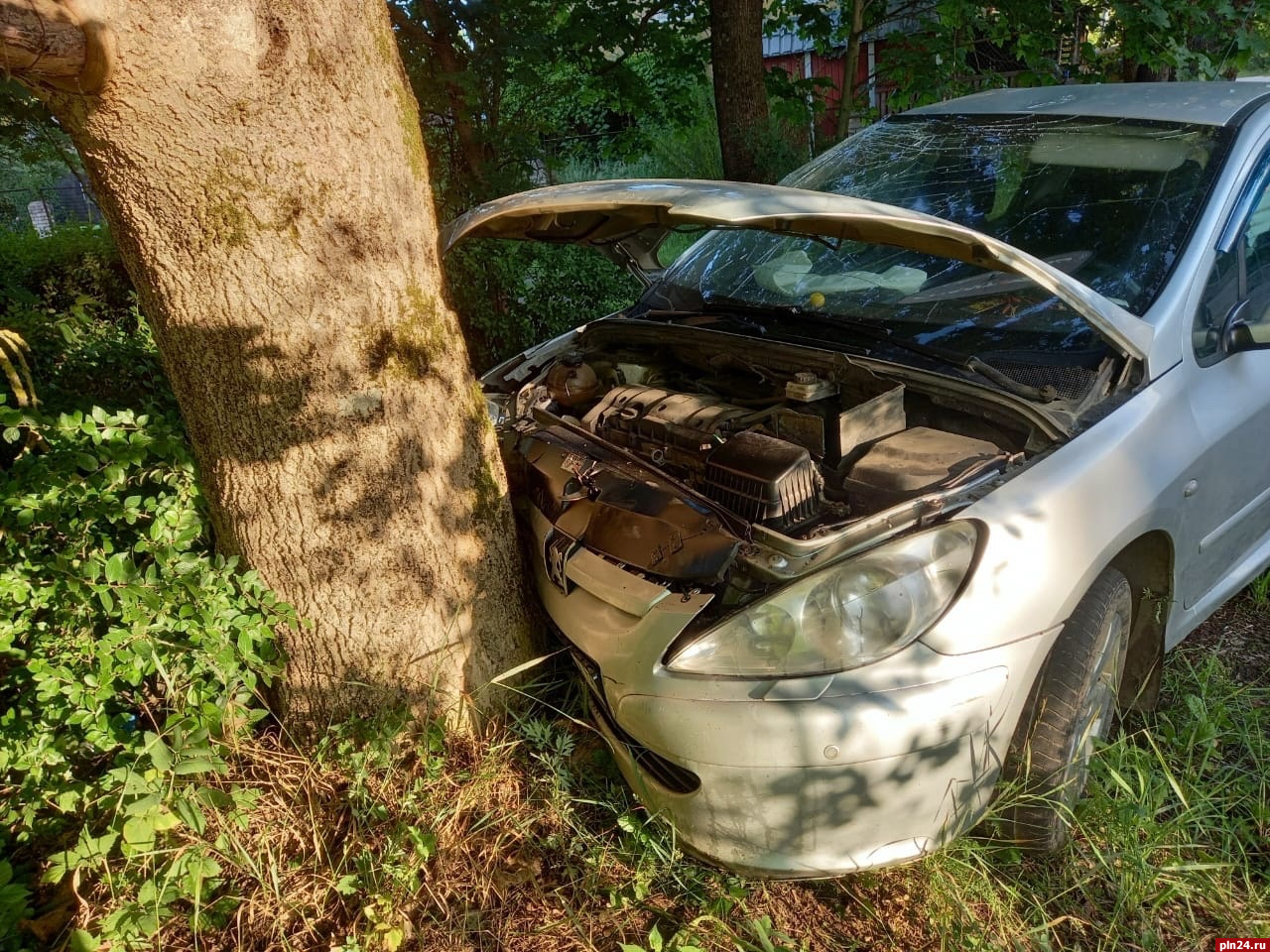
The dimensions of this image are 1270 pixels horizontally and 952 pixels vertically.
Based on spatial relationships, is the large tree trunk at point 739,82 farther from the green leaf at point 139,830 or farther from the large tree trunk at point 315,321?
the green leaf at point 139,830

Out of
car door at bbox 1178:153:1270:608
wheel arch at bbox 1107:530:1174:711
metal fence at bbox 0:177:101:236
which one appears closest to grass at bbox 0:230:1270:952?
wheel arch at bbox 1107:530:1174:711

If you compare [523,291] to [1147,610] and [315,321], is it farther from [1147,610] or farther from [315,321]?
[1147,610]

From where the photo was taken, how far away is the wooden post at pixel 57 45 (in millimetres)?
1534

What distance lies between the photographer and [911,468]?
6.86ft

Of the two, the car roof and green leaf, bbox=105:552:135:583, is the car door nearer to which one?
the car roof

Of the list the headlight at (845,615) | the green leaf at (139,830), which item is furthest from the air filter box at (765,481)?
the green leaf at (139,830)

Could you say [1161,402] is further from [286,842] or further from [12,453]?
[12,453]

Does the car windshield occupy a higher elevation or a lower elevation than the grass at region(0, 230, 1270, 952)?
higher

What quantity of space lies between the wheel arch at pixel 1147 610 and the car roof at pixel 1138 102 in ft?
4.72

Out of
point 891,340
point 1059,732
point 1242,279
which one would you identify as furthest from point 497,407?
point 1242,279

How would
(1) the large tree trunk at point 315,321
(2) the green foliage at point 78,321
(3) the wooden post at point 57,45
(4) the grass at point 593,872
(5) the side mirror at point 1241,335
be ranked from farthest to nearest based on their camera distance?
(2) the green foliage at point 78,321, (5) the side mirror at point 1241,335, (4) the grass at point 593,872, (1) the large tree trunk at point 315,321, (3) the wooden post at point 57,45

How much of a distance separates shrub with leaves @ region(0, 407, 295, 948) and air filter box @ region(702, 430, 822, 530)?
116cm

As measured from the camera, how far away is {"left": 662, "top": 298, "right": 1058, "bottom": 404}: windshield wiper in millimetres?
2207

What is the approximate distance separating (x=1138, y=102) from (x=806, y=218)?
5.64 feet
